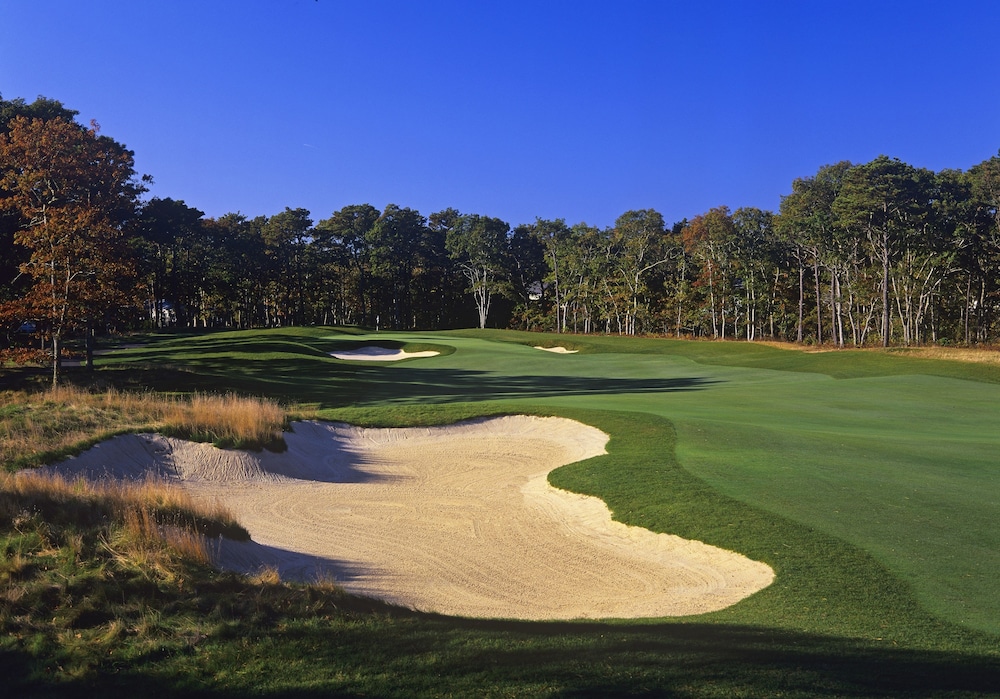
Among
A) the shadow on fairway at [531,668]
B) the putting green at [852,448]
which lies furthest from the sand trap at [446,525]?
the shadow on fairway at [531,668]

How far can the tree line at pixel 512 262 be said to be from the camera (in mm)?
27656

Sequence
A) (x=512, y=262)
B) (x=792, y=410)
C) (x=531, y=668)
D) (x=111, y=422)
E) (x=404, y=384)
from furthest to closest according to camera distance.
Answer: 1. (x=512, y=262)
2. (x=404, y=384)
3. (x=792, y=410)
4. (x=111, y=422)
5. (x=531, y=668)

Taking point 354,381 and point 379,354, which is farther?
point 379,354

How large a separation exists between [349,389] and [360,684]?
1020 inches

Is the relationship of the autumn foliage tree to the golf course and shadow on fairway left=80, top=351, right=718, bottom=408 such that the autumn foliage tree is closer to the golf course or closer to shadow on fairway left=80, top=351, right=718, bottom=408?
shadow on fairway left=80, top=351, right=718, bottom=408

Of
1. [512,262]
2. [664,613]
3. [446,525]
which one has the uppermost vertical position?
[512,262]

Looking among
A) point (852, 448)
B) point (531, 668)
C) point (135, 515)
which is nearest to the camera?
point (531, 668)

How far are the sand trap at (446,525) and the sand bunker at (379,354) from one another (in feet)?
86.5

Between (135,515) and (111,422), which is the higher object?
(135,515)

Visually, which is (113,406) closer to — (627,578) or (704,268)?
(627,578)

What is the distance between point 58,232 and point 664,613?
24933mm

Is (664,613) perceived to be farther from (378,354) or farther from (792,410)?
(378,354)

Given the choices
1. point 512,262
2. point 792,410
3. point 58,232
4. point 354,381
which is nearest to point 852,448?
point 792,410

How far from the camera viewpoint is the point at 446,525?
1254cm
